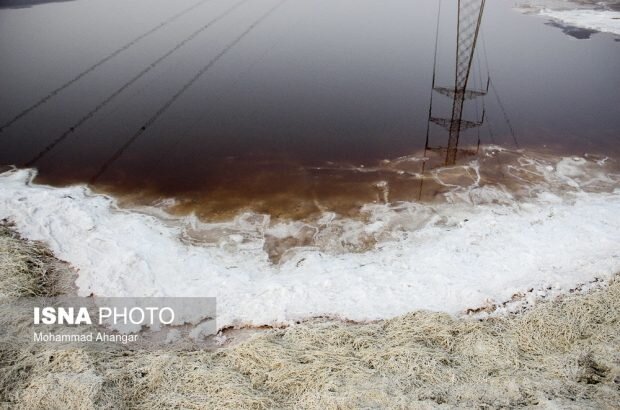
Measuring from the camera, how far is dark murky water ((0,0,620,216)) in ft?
39.4

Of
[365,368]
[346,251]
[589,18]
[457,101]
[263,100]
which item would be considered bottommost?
[365,368]

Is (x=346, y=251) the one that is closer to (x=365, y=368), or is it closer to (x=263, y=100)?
(x=365, y=368)

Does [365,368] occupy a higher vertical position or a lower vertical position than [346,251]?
lower

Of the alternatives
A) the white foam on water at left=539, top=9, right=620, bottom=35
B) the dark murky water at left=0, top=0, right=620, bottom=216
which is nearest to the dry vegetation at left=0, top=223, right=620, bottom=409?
the dark murky water at left=0, top=0, right=620, bottom=216

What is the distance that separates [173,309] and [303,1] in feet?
95.3

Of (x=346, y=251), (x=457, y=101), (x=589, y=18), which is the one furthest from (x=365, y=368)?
(x=589, y=18)

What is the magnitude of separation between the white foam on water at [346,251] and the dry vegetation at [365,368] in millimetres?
871

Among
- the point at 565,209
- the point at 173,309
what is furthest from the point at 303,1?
Result: the point at 173,309

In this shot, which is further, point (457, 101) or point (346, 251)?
point (457, 101)

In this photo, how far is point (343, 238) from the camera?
9.68 metres

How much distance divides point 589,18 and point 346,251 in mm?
29246

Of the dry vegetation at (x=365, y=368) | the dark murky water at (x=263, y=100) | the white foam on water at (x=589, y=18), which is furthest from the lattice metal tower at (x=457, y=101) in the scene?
the white foam on water at (x=589, y=18)

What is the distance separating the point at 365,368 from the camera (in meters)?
6.28

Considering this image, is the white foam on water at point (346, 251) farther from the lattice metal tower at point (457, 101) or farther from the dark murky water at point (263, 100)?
the lattice metal tower at point (457, 101)
